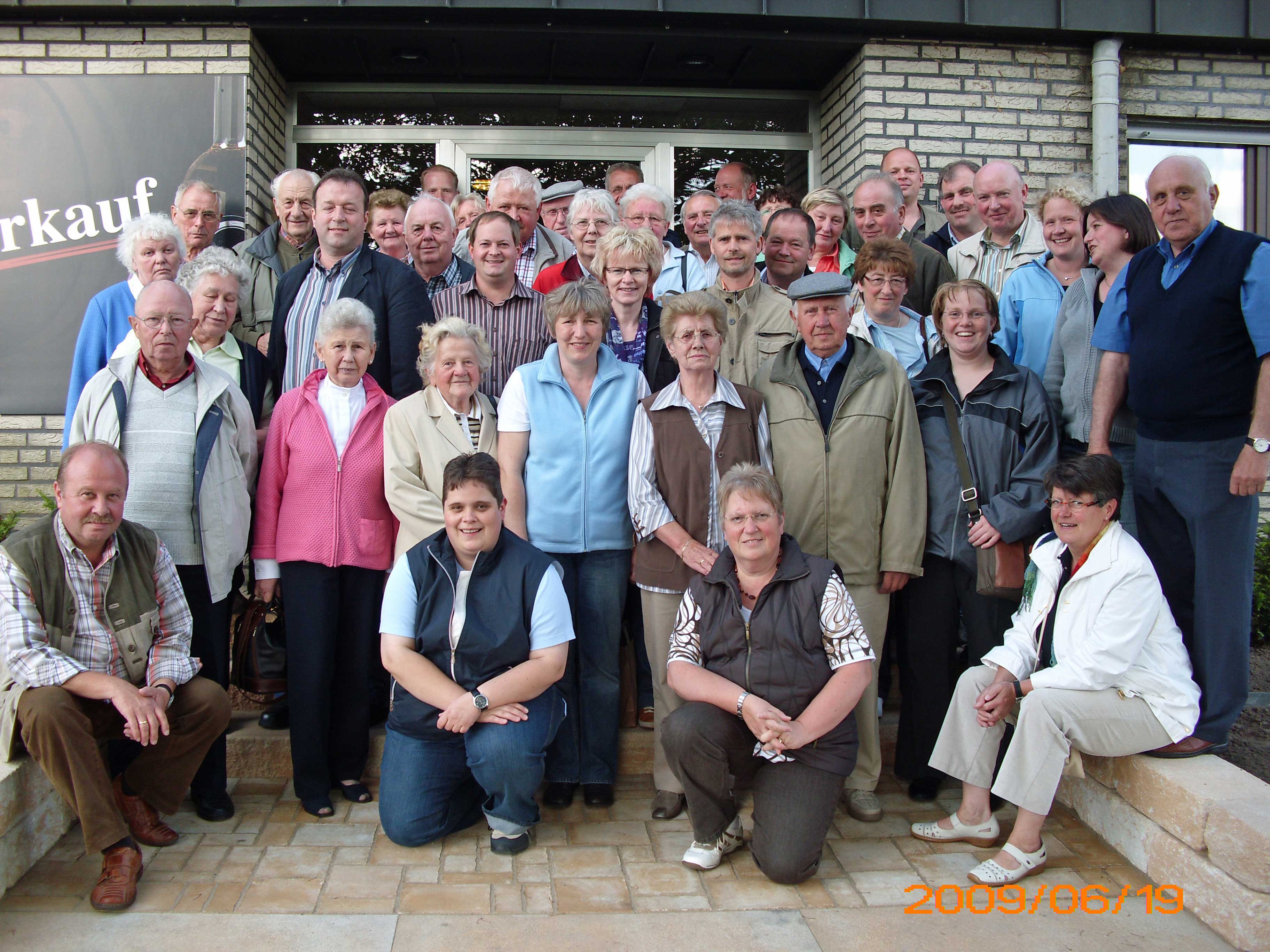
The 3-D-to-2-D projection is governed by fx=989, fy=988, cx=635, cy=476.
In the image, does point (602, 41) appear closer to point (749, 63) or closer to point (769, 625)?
point (749, 63)

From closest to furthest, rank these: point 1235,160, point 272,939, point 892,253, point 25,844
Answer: point 272,939 < point 25,844 < point 892,253 < point 1235,160

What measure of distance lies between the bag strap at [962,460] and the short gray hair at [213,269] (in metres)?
2.93

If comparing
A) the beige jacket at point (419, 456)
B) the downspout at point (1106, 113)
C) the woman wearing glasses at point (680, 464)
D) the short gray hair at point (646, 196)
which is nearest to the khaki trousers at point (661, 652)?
the woman wearing glasses at point (680, 464)

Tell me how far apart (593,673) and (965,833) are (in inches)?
57.4

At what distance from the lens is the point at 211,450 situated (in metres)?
3.60

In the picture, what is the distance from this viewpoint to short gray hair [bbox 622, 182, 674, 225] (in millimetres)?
5020

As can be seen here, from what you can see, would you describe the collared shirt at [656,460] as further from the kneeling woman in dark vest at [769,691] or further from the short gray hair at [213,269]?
the short gray hair at [213,269]

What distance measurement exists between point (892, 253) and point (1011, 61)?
321 centimetres

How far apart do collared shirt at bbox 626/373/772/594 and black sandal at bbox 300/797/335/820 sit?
1.44 m

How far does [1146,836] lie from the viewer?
3.33 metres

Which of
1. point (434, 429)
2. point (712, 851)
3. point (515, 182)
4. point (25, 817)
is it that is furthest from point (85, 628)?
point (515, 182)

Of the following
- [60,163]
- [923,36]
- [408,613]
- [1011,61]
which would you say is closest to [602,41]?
[923,36]

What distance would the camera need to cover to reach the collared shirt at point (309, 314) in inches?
163

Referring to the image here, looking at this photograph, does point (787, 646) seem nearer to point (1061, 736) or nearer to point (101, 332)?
point (1061, 736)
